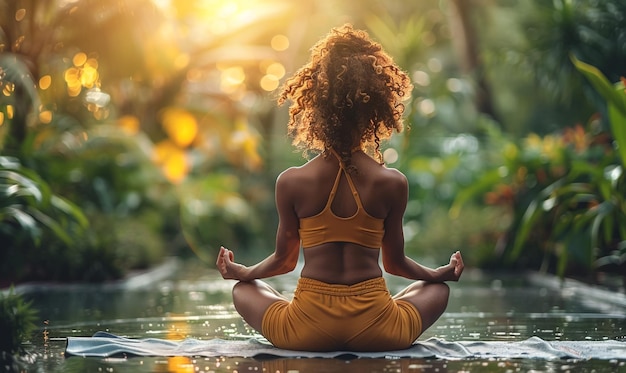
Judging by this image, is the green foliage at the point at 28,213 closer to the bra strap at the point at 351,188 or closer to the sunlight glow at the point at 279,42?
the bra strap at the point at 351,188

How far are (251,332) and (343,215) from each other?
1.99 meters

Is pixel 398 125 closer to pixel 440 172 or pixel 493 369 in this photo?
pixel 493 369

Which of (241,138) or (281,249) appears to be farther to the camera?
(241,138)

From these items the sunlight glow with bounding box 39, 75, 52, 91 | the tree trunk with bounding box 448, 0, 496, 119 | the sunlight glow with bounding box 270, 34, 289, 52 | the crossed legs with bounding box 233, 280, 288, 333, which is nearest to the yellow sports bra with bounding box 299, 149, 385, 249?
the crossed legs with bounding box 233, 280, 288, 333

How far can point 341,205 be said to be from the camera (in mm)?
5746

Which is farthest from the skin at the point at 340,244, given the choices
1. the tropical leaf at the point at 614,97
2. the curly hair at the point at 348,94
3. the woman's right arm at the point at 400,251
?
the tropical leaf at the point at 614,97

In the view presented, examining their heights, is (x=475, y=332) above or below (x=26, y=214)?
below

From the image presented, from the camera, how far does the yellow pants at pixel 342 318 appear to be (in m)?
5.71

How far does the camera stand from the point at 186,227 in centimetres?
2103

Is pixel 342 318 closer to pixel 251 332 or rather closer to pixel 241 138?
pixel 251 332

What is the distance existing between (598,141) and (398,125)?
28.3ft

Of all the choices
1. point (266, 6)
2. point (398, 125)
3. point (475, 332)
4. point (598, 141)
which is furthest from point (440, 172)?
point (398, 125)

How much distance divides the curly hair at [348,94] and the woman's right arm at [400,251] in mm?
260

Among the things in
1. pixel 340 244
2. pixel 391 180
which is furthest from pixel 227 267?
pixel 391 180
